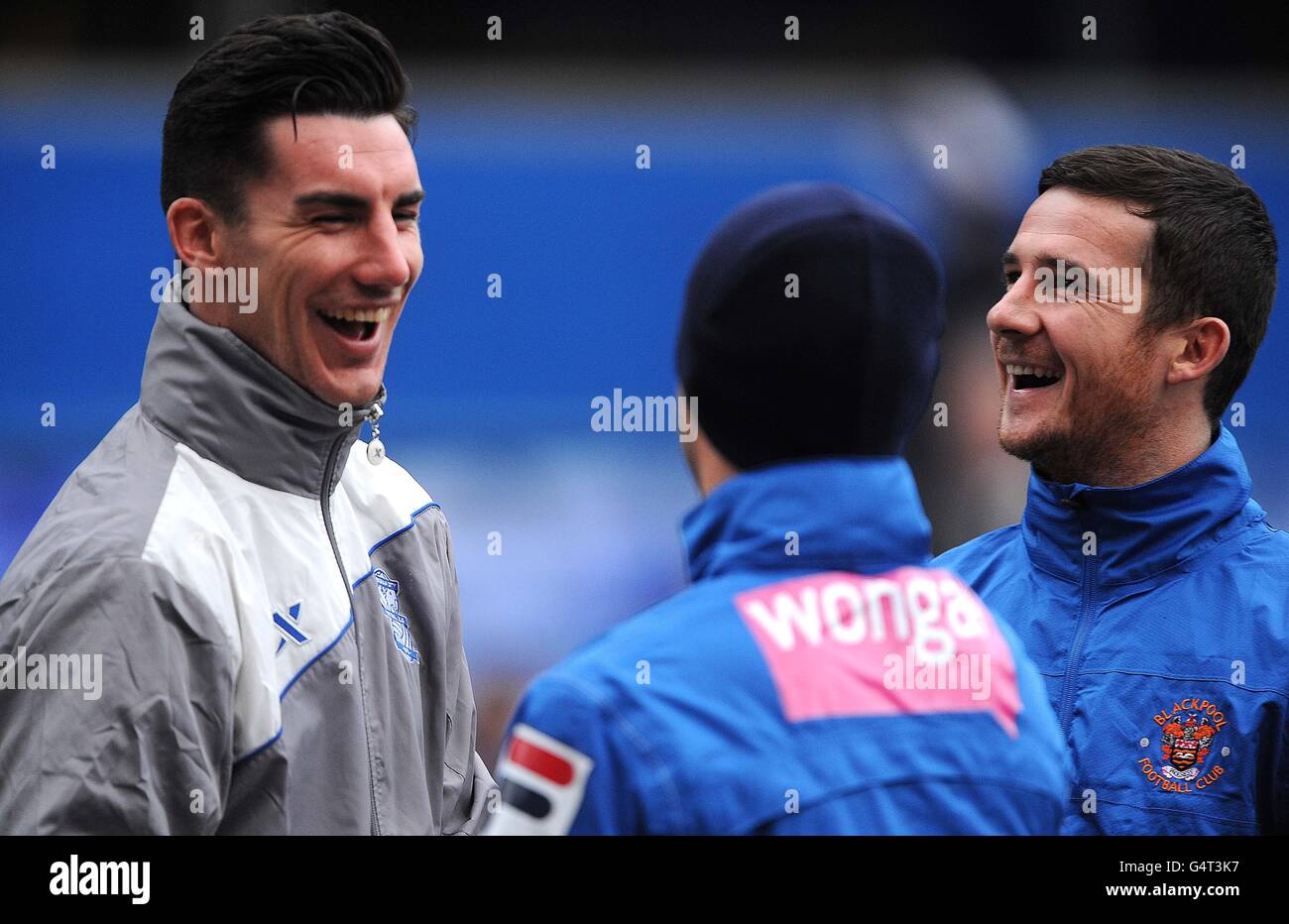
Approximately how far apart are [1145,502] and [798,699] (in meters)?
1.25

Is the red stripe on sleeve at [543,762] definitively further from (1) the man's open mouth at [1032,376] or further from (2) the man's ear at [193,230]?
(1) the man's open mouth at [1032,376]

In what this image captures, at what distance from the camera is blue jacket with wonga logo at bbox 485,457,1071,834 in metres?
1.34

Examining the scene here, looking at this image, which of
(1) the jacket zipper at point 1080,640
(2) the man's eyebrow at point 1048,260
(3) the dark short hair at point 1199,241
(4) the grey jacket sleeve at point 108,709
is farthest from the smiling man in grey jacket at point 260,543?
(3) the dark short hair at point 1199,241

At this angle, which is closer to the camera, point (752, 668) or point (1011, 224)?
point (752, 668)

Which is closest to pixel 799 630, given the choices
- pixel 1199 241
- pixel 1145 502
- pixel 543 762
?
pixel 543 762

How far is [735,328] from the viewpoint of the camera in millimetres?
1434

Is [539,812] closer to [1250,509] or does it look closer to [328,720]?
[328,720]

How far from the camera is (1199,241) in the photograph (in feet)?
8.18

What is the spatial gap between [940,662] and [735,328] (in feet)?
1.36

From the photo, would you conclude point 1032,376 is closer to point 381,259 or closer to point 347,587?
point 381,259

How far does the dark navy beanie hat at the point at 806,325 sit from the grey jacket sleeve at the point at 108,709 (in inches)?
32.4

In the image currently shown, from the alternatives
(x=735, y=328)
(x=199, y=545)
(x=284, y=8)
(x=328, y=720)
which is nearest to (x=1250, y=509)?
(x=735, y=328)

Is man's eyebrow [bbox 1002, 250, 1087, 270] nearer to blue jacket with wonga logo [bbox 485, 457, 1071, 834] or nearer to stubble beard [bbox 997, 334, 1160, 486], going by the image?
stubble beard [bbox 997, 334, 1160, 486]

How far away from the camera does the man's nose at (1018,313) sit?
8.46 ft
